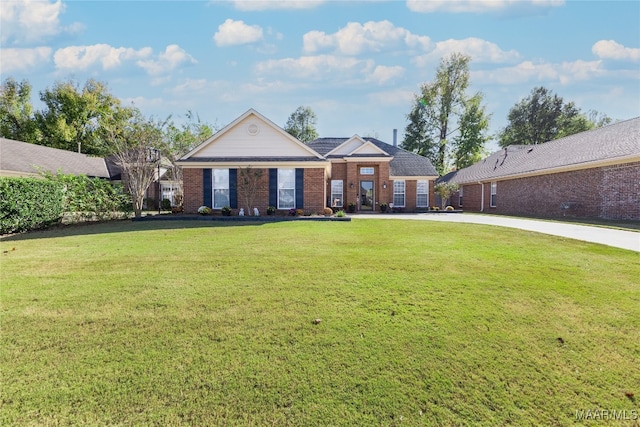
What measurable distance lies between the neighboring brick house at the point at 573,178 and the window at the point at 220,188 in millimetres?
18862

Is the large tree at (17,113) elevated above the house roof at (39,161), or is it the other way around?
the large tree at (17,113)

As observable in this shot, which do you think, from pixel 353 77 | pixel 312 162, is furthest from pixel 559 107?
pixel 312 162

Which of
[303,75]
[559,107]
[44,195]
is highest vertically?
[559,107]


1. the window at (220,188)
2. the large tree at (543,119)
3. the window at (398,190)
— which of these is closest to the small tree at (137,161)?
the window at (220,188)

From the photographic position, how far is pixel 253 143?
16.5 meters

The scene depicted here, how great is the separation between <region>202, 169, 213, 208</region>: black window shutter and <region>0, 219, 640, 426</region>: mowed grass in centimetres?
1053

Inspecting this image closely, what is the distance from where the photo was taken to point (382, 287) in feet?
14.7

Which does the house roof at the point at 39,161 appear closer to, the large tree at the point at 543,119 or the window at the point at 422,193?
the window at the point at 422,193

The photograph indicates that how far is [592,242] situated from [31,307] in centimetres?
1167

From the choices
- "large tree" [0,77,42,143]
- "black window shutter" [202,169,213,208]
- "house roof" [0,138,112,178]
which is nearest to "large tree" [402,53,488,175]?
"black window shutter" [202,169,213,208]

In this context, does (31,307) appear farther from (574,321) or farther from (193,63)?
(193,63)

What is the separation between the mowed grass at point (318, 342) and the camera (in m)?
2.22

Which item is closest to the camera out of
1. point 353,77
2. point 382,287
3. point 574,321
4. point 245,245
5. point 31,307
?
point 574,321

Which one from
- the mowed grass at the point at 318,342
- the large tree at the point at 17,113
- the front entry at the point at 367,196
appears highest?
the large tree at the point at 17,113
